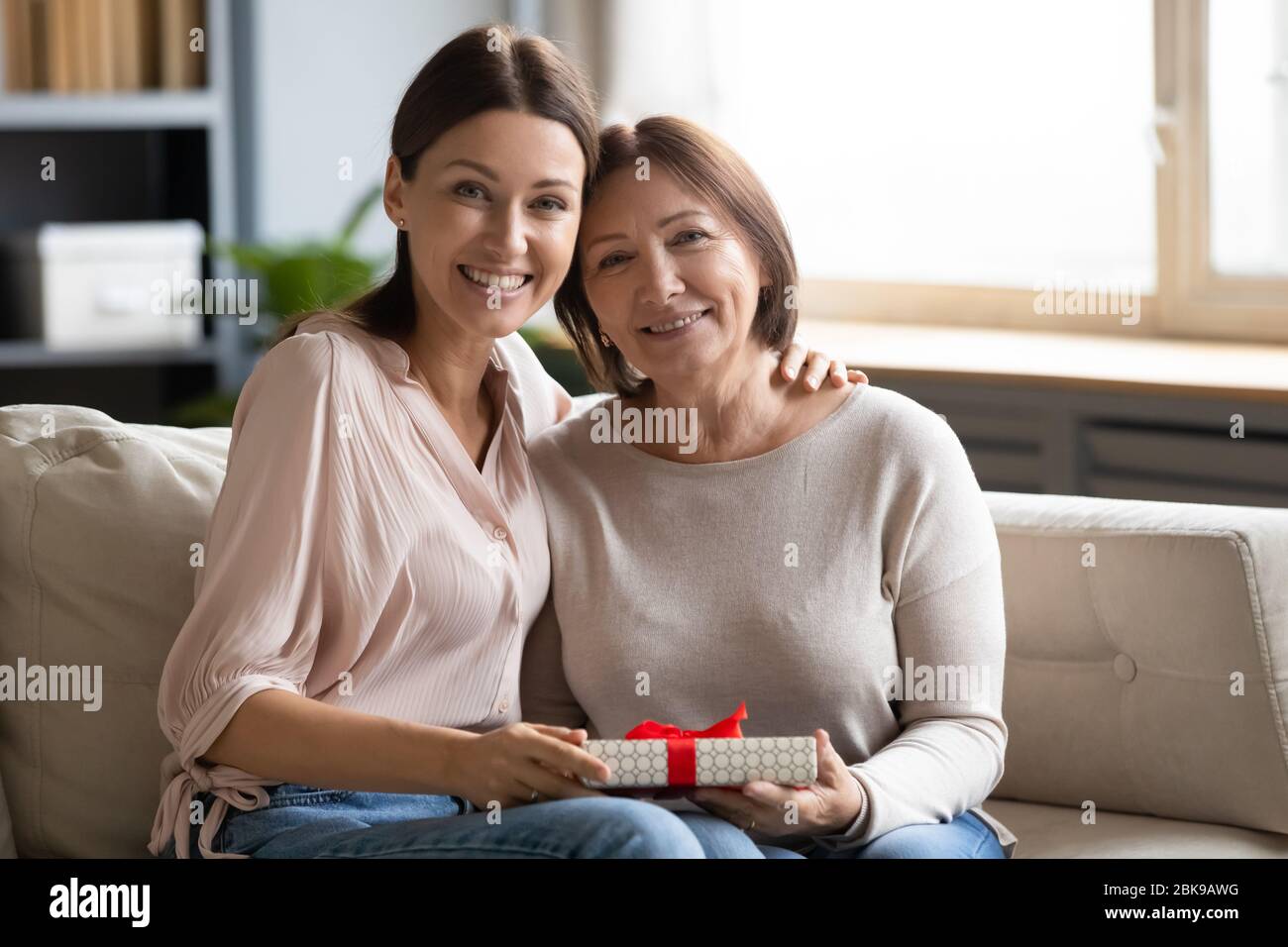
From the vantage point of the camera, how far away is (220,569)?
138 cm

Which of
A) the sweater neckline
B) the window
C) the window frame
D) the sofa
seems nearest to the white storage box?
the window

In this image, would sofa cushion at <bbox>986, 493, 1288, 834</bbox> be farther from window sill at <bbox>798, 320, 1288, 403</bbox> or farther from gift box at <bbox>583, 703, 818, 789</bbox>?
window sill at <bbox>798, 320, 1288, 403</bbox>

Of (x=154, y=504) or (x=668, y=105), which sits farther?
(x=668, y=105)

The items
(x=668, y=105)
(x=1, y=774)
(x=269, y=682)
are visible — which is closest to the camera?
(x=269, y=682)

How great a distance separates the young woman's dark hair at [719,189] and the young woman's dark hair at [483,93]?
0.18 feet

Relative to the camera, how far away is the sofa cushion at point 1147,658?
1.60 metres

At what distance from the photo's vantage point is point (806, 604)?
152 cm

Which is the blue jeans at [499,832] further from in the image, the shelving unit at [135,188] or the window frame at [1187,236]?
the shelving unit at [135,188]

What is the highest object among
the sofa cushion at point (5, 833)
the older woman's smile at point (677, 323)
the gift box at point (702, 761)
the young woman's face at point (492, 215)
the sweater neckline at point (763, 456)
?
the young woman's face at point (492, 215)

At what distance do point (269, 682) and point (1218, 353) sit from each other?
2.11m

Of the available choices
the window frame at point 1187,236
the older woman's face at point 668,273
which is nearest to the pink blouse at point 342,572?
the older woman's face at point 668,273

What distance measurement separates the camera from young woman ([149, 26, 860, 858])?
1.30 metres

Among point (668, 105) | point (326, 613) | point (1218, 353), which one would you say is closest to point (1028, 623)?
point (326, 613)

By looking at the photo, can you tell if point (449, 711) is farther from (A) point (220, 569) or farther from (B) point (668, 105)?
(B) point (668, 105)
